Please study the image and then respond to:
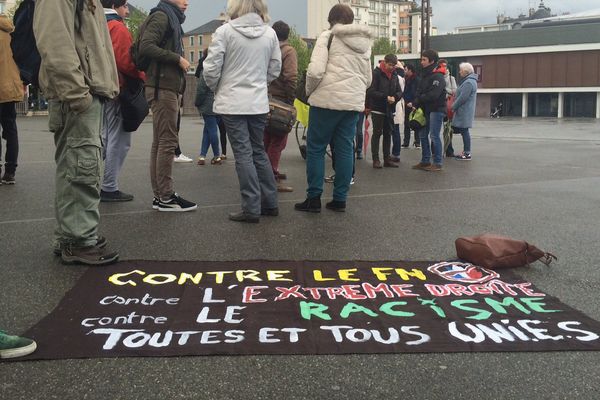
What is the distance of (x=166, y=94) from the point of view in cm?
576

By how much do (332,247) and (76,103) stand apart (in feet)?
6.77

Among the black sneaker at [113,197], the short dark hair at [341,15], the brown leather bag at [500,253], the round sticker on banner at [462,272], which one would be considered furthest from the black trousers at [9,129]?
the brown leather bag at [500,253]

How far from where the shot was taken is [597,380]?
8.44 feet

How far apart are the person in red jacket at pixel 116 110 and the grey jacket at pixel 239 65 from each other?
894mm

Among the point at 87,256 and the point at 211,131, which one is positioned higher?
the point at 211,131

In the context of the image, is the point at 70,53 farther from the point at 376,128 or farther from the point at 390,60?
the point at 376,128

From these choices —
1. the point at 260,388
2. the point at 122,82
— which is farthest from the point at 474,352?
the point at 122,82

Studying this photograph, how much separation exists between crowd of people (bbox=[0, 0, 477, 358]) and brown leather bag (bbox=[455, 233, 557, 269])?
2.06 meters

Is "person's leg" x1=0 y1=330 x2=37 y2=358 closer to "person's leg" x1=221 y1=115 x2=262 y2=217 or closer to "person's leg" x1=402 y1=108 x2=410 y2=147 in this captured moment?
"person's leg" x1=221 y1=115 x2=262 y2=217

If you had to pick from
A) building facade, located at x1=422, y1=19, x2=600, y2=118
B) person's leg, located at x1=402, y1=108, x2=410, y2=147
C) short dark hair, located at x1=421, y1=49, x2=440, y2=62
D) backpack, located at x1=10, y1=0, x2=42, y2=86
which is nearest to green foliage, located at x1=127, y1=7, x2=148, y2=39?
building facade, located at x1=422, y1=19, x2=600, y2=118

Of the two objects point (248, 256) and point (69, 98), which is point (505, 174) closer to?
point (248, 256)

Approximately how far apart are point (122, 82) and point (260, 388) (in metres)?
4.25

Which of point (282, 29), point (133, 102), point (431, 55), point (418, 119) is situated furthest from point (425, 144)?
point (133, 102)

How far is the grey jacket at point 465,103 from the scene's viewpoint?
11.6m
